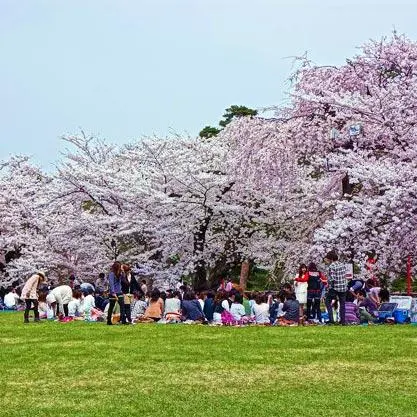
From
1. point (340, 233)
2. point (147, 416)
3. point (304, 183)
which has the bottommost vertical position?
point (147, 416)

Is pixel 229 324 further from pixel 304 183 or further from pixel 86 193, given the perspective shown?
pixel 86 193

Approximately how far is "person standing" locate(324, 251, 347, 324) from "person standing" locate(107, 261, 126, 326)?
192 inches

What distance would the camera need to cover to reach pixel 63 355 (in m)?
13.4

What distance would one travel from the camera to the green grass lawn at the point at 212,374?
8.81 m

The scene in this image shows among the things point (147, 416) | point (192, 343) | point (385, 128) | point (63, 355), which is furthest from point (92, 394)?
point (385, 128)

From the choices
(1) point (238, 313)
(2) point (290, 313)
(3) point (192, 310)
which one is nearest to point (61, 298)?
(3) point (192, 310)

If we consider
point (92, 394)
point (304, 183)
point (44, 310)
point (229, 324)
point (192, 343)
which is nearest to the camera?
point (92, 394)

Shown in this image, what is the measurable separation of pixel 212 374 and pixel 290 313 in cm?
944

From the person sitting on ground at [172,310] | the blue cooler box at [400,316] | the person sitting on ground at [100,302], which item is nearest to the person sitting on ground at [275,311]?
the person sitting on ground at [172,310]

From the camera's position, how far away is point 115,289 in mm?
20469

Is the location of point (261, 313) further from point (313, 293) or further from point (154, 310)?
point (154, 310)

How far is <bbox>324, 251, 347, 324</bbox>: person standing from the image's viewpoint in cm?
1927

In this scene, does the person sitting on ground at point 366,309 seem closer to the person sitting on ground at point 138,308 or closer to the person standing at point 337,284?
the person standing at point 337,284

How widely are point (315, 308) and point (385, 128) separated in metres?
5.67
